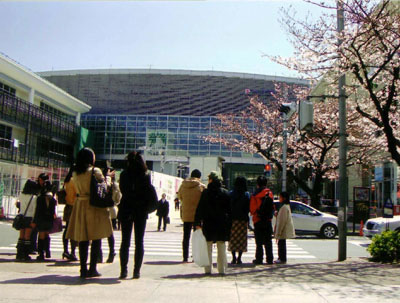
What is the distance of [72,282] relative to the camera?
Answer: 5.68m

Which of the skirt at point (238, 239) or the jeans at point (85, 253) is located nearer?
the jeans at point (85, 253)

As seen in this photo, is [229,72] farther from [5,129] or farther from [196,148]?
[5,129]

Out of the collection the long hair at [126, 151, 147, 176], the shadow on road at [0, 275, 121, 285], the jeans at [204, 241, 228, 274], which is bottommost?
the shadow on road at [0, 275, 121, 285]

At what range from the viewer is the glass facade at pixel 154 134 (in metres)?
74.2

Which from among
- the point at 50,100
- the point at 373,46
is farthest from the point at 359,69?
the point at 50,100

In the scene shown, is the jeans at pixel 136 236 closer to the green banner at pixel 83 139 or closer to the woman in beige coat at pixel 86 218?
the woman in beige coat at pixel 86 218

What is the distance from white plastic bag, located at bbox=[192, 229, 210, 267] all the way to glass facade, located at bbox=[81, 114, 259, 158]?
216 ft

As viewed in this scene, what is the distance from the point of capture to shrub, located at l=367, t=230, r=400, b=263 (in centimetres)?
963

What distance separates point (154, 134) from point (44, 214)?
2648 inches

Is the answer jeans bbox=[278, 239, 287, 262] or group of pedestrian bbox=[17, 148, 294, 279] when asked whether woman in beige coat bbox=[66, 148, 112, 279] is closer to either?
group of pedestrian bbox=[17, 148, 294, 279]

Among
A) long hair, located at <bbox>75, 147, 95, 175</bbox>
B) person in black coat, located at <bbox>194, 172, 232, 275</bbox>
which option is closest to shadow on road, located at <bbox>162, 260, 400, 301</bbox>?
person in black coat, located at <bbox>194, 172, 232, 275</bbox>

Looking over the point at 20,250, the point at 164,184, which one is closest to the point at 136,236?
the point at 20,250

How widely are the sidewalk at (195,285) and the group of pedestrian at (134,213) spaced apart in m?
0.44

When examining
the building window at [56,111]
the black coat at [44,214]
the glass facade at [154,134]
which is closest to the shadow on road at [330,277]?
the black coat at [44,214]
